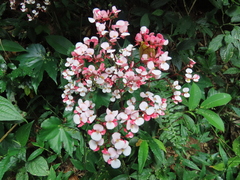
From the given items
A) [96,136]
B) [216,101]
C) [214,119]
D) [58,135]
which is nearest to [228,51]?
[216,101]

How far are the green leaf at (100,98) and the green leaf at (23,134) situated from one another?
0.49 m

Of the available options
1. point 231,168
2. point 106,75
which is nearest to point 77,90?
point 106,75

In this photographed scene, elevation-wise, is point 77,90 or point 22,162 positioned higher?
point 77,90

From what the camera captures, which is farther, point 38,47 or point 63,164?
point 63,164

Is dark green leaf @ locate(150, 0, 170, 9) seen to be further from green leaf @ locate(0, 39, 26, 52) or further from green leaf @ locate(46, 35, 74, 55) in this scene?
green leaf @ locate(0, 39, 26, 52)

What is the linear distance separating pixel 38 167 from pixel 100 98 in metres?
0.60

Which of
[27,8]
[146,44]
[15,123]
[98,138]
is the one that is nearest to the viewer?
[98,138]

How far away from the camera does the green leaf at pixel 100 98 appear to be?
84 cm

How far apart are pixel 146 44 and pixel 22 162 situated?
980 mm

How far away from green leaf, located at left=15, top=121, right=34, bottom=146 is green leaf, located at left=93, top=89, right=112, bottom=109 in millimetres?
494

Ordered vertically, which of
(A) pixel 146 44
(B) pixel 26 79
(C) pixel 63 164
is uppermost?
(A) pixel 146 44

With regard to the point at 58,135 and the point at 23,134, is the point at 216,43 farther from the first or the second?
the point at 23,134

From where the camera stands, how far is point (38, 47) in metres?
1.14

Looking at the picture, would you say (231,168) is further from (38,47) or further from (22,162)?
(38,47)
